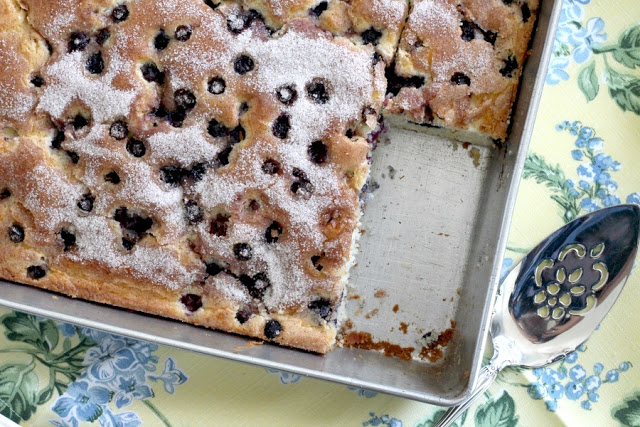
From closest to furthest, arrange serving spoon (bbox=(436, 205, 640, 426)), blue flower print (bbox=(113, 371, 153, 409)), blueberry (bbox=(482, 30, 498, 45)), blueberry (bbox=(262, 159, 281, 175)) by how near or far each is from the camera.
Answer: blueberry (bbox=(262, 159, 281, 175)), blueberry (bbox=(482, 30, 498, 45)), serving spoon (bbox=(436, 205, 640, 426)), blue flower print (bbox=(113, 371, 153, 409))

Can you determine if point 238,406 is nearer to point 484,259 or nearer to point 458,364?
point 458,364

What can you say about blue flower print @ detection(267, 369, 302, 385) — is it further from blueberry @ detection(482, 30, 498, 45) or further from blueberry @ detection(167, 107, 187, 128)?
blueberry @ detection(482, 30, 498, 45)

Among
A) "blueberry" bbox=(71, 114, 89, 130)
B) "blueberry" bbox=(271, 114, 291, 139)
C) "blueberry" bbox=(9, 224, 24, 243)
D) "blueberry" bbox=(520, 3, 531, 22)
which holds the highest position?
"blueberry" bbox=(520, 3, 531, 22)

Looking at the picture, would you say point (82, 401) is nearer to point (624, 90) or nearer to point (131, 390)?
point (131, 390)

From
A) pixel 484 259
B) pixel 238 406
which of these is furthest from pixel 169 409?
pixel 484 259

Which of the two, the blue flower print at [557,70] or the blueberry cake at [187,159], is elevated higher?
the blue flower print at [557,70]

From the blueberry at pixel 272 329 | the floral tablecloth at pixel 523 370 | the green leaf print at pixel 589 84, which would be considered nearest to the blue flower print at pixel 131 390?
the floral tablecloth at pixel 523 370

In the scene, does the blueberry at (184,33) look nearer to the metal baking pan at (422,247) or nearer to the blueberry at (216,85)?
the blueberry at (216,85)

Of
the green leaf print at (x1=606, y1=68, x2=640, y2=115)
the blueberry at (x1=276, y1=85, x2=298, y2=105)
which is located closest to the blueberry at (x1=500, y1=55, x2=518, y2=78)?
the green leaf print at (x1=606, y1=68, x2=640, y2=115)

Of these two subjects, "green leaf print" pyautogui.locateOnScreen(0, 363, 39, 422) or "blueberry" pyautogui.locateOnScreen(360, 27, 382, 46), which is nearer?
"blueberry" pyautogui.locateOnScreen(360, 27, 382, 46)
